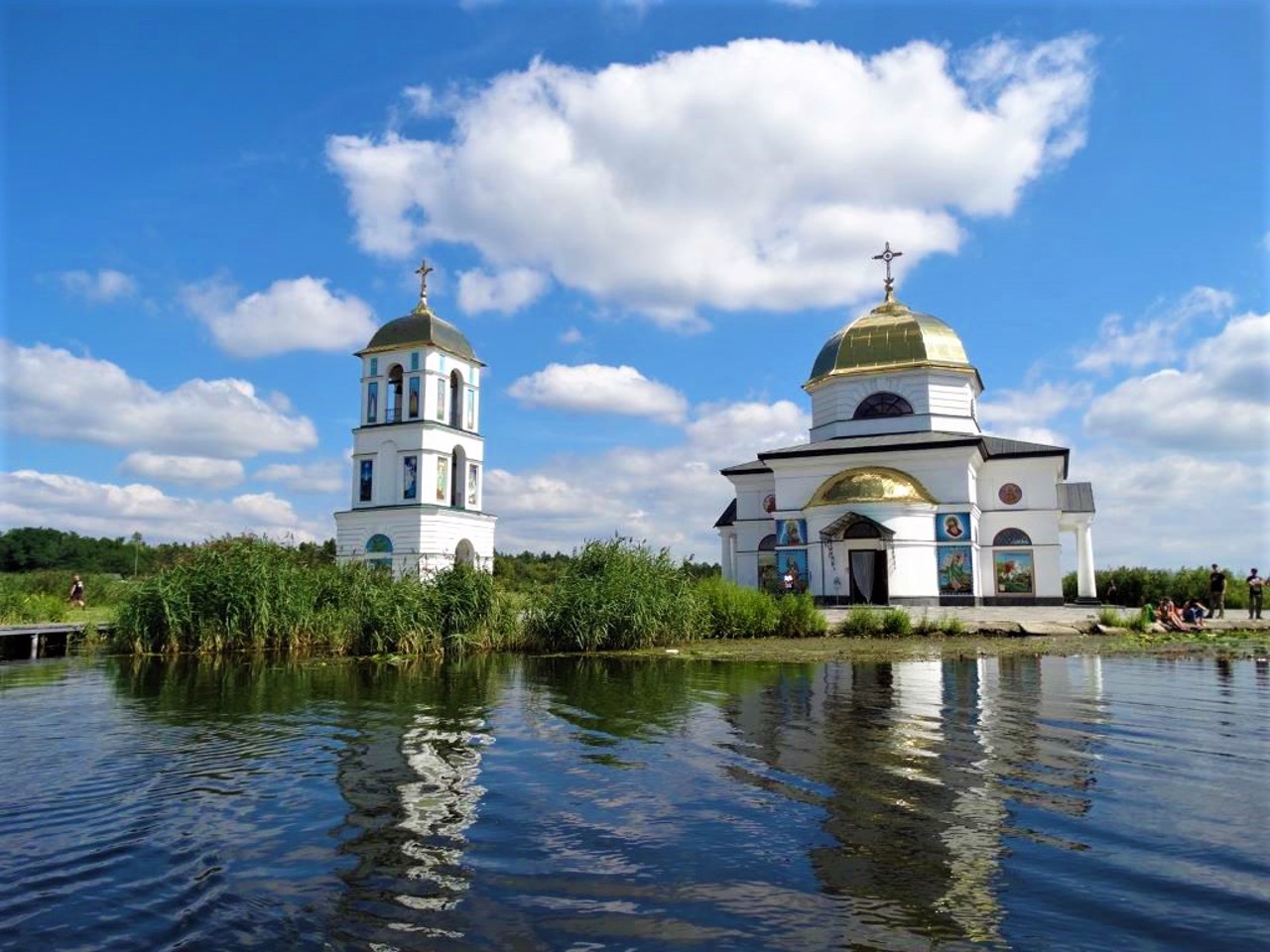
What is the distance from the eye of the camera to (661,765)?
23.9 feet

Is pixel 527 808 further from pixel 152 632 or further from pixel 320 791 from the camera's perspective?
pixel 152 632

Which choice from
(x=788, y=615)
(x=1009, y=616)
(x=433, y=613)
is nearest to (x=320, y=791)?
(x=433, y=613)

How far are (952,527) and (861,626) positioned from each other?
35.4 feet

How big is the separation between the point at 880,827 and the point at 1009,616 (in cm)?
2065

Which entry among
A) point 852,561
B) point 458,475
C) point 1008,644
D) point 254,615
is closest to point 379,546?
point 458,475

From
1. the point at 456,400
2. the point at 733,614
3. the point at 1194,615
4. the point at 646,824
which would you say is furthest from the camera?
the point at 456,400

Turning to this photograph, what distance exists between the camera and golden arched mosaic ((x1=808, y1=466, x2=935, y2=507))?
96.0ft

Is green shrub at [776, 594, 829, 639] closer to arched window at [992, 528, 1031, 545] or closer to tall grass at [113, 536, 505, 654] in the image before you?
tall grass at [113, 536, 505, 654]

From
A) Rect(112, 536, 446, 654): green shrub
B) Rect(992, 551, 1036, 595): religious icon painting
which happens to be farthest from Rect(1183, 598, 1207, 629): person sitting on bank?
Rect(112, 536, 446, 654): green shrub

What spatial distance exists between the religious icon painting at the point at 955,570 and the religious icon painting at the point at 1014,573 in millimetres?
2170

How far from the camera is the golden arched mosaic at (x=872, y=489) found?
2925 centimetres

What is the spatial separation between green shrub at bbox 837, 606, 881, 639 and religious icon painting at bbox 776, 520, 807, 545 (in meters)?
9.75

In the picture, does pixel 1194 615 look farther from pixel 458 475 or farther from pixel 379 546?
pixel 379 546

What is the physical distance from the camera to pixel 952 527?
30141 mm
